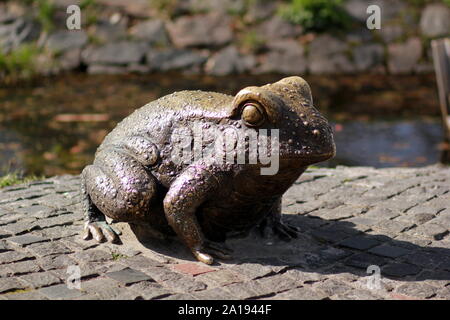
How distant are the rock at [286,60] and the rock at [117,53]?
2.90 meters

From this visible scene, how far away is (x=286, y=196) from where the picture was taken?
20.7ft

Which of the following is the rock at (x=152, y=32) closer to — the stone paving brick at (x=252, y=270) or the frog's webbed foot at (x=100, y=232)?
the frog's webbed foot at (x=100, y=232)

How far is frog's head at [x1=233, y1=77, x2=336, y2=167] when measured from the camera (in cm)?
419

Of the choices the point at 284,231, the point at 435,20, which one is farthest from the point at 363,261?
the point at 435,20

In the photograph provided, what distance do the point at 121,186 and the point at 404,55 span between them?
36.7 ft

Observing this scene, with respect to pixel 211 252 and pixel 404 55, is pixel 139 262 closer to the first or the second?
pixel 211 252

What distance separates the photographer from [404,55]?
14.2 metres

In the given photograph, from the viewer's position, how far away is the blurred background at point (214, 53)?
42.0ft

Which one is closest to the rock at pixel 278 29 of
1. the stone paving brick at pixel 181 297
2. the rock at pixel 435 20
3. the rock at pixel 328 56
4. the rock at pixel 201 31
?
the rock at pixel 328 56

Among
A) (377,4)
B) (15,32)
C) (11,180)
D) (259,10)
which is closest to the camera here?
(11,180)

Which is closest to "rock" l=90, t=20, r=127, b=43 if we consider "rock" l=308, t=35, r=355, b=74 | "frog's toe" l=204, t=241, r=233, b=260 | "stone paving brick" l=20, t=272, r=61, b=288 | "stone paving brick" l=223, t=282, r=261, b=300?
"rock" l=308, t=35, r=355, b=74

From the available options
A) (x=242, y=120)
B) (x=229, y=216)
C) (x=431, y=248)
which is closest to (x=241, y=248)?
(x=229, y=216)

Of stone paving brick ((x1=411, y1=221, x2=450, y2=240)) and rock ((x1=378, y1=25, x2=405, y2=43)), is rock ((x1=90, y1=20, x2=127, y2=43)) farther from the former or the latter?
stone paving brick ((x1=411, y1=221, x2=450, y2=240))

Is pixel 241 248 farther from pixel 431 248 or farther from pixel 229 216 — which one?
pixel 431 248
